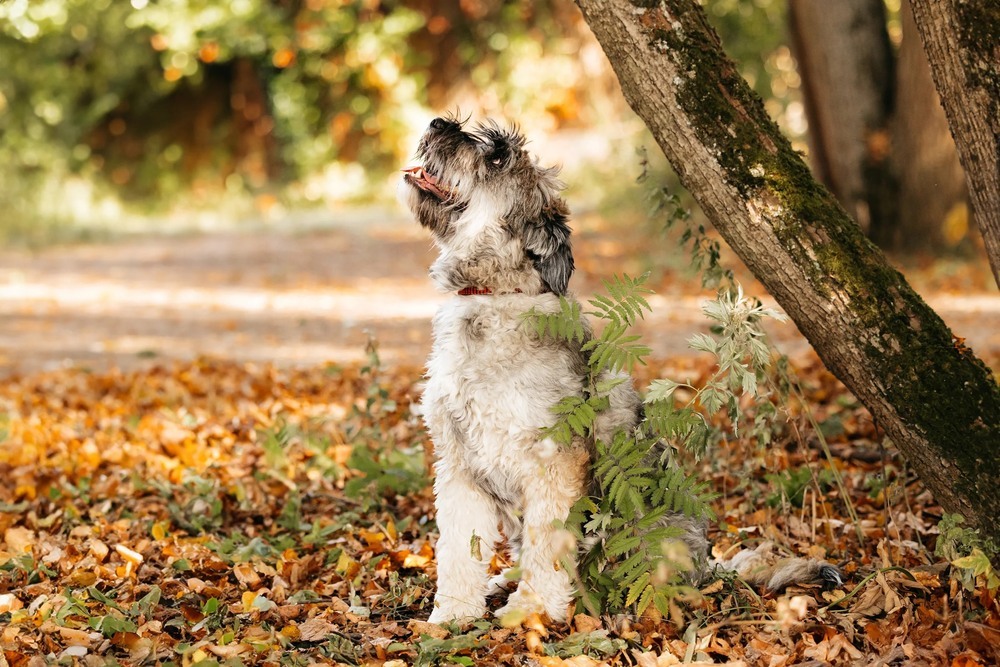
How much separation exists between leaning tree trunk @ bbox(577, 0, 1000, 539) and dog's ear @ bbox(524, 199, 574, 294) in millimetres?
540

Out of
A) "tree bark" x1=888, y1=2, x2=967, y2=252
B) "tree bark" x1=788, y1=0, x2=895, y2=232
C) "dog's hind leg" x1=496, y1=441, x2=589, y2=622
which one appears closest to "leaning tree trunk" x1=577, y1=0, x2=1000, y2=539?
"dog's hind leg" x1=496, y1=441, x2=589, y2=622

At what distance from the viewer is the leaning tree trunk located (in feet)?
12.1

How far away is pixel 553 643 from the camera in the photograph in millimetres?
3670

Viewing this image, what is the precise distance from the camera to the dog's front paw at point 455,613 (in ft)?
12.7

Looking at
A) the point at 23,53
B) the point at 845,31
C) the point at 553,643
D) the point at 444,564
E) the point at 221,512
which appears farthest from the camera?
the point at 23,53

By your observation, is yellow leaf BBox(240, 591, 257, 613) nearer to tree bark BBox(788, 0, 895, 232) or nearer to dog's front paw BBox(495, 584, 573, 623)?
dog's front paw BBox(495, 584, 573, 623)

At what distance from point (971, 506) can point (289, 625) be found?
2.63 metres

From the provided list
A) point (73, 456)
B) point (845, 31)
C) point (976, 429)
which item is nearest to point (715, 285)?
point (976, 429)

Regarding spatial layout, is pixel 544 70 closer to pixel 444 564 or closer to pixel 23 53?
pixel 23 53

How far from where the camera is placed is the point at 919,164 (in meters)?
11.3

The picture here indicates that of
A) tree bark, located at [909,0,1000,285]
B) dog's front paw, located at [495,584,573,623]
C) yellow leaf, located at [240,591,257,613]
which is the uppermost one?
tree bark, located at [909,0,1000,285]

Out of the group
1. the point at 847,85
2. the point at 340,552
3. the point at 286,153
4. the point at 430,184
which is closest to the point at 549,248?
the point at 430,184

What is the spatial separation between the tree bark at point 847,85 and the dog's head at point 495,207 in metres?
8.24

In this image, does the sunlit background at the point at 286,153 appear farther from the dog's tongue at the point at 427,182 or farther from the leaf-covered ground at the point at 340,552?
the dog's tongue at the point at 427,182
